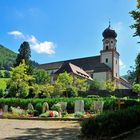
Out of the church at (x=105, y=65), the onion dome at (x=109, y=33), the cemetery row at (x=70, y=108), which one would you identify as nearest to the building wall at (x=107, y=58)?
the church at (x=105, y=65)

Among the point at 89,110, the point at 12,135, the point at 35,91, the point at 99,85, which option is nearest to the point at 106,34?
the point at 99,85

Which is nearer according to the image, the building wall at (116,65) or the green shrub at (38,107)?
the green shrub at (38,107)

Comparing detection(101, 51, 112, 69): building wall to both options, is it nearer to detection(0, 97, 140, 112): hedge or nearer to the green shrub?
detection(0, 97, 140, 112): hedge

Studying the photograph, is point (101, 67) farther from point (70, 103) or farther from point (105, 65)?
point (70, 103)

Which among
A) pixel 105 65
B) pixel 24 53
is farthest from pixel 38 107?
pixel 105 65

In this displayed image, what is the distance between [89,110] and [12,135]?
16.6m

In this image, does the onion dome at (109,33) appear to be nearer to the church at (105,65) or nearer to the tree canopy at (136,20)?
the church at (105,65)

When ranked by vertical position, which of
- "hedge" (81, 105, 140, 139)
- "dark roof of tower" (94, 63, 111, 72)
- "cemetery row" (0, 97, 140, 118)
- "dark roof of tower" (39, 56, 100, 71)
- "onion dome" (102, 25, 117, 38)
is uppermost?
"onion dome" (102, 25, 117, 38)

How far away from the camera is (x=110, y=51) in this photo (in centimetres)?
12000

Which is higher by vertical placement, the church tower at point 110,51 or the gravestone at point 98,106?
the church tower at point 110,51

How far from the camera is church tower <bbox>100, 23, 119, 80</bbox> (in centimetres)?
11775

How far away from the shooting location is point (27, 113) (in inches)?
1114

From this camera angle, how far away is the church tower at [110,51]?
11775 centimetres

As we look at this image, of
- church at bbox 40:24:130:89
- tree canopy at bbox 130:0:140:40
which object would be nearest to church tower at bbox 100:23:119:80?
church at bbox 40:24:130:89
